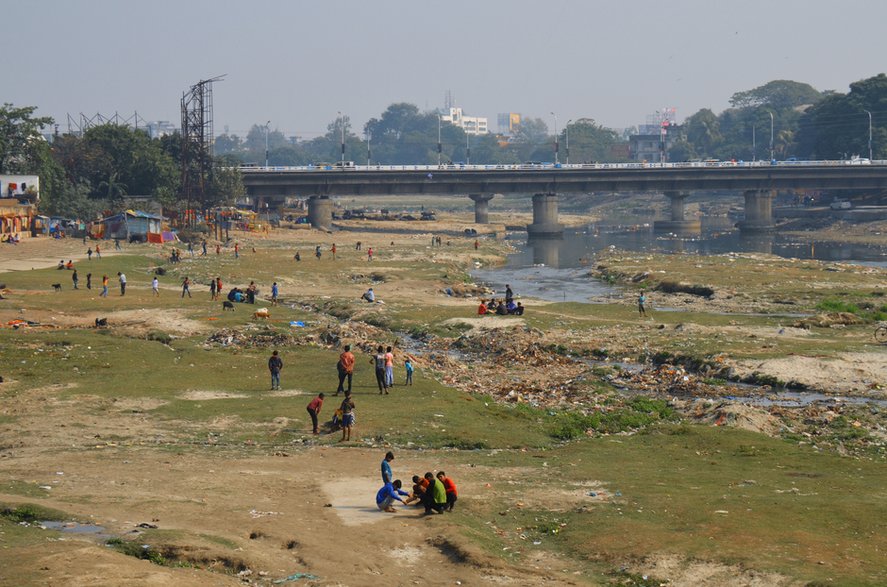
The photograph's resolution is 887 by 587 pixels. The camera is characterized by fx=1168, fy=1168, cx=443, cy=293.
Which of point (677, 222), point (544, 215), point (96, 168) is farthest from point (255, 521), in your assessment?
point (677, 222)

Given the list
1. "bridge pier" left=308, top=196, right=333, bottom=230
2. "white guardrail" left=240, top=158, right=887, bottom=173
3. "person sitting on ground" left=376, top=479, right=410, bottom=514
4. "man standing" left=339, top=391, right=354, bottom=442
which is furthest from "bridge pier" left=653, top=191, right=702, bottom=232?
"person sitting on ground" left=376, top=479, right=410, bottom=514

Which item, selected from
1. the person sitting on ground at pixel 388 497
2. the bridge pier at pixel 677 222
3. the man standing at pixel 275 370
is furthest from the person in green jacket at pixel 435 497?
the bridge pier at pixel 677 222

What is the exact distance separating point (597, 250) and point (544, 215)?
28.9 metres

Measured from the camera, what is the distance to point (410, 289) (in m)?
71.9

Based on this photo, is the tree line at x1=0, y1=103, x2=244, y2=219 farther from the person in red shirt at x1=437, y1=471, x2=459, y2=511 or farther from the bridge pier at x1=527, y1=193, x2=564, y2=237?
the person in red shirt at x1=437, y1=471, x2=459, y2=511

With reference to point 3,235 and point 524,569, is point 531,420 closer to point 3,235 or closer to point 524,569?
point 524,569

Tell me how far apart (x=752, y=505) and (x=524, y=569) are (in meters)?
6.00

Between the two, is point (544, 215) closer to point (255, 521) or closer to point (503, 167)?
point (503, 167)

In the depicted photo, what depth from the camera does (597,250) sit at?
117 m

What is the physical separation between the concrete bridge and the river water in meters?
4.82

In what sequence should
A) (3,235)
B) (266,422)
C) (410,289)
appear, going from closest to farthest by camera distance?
(266,422), (410,289), (3,235)

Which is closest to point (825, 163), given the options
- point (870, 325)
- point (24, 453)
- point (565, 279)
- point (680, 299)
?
point (565, 279)

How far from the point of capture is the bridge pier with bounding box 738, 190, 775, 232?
149m

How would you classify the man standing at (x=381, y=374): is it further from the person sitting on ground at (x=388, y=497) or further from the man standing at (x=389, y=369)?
the person sitting on ground at (x=388, y=497)
